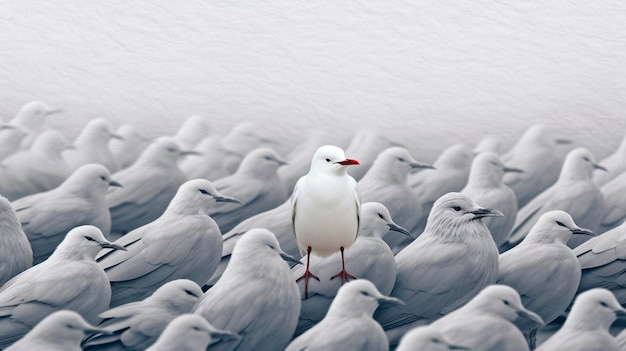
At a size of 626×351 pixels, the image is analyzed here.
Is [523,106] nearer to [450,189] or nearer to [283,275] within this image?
[450,189]

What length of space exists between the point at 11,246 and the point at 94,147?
247cm

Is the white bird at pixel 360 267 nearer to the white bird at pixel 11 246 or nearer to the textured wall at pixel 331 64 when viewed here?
the white bird at pixel 11 246

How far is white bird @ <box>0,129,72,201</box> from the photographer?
1042 centimetres

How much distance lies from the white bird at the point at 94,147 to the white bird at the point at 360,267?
118 inches

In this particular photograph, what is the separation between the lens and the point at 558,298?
8.91m

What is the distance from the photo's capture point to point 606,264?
9398 mm

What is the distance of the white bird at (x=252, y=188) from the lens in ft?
33.6

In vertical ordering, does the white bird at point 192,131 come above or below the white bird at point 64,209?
above

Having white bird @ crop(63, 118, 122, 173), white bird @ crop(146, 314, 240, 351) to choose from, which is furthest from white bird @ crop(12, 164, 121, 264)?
white bird @ crop(146, 314, 240, 351)

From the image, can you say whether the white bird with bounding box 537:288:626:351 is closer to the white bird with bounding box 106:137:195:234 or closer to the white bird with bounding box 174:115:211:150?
the white bird with bounding box 106:137:195:234

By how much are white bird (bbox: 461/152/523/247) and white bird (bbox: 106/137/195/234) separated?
2.36m

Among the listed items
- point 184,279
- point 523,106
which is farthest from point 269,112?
point 184,279

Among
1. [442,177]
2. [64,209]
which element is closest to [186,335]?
[64,209]

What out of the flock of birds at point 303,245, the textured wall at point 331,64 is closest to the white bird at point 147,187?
the flock of birds at point 303,245
